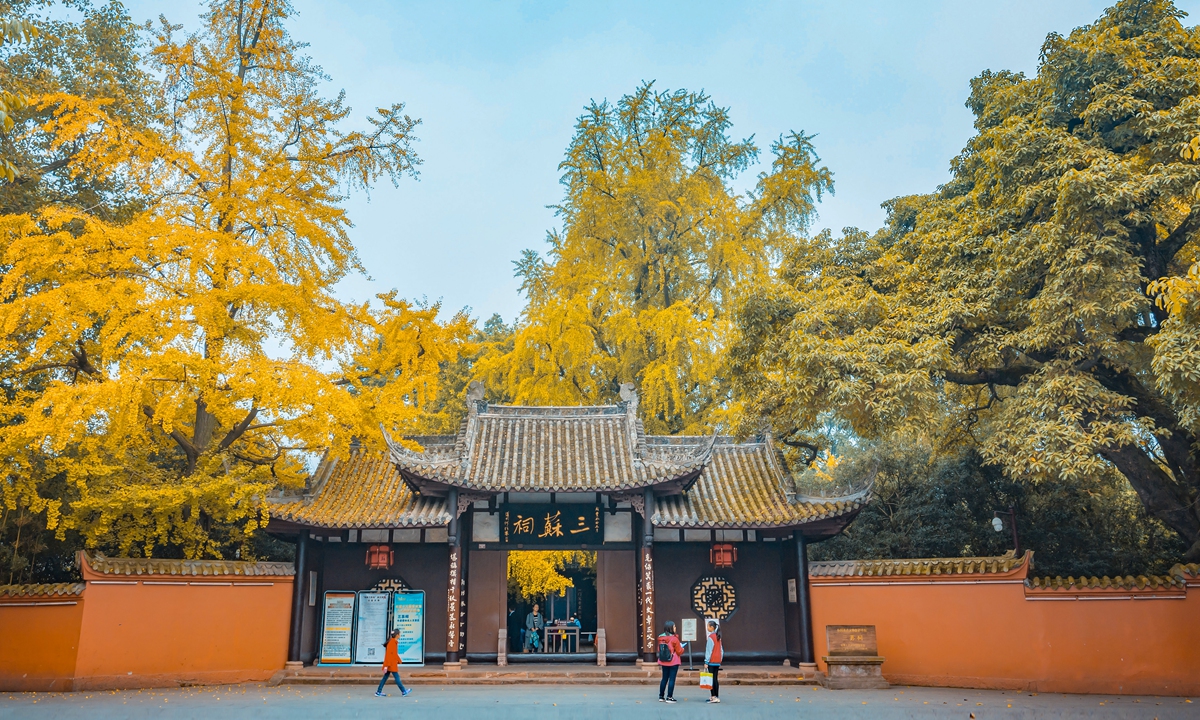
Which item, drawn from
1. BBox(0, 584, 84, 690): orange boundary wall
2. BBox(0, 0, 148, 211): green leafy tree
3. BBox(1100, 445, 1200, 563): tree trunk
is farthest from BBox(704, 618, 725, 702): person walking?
BBox(0, 0, 148, 211): green leafy tree

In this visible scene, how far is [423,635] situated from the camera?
496 inches

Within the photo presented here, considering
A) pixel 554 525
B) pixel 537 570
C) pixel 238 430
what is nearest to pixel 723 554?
pixel 554 525

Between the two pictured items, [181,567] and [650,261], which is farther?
[650,261]

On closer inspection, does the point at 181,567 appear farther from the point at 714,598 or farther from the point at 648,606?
the point at 714,598

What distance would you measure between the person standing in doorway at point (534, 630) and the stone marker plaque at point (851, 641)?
630 centimetres

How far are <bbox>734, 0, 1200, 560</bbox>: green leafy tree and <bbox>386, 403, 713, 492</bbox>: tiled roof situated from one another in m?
2.30

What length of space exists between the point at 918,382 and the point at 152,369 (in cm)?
1056

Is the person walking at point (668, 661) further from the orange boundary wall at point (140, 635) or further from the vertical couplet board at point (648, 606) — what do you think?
the orange boundary wall at point (140, 635)

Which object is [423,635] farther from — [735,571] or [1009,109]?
[1009,109]

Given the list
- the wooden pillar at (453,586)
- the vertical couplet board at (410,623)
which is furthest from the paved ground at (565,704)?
the vertical couplet board at (410,623)

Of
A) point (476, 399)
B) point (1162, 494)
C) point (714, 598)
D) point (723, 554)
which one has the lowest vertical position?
point (714, 598)

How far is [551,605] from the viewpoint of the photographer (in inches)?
720

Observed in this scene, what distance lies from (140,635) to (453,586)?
4349mm

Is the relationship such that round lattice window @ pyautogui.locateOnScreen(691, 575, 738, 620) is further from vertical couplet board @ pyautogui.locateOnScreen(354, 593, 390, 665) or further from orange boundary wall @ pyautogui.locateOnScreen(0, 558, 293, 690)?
orange boundary wall @ pyautogui.locateOnScreen(0, 558, 293, 690)
